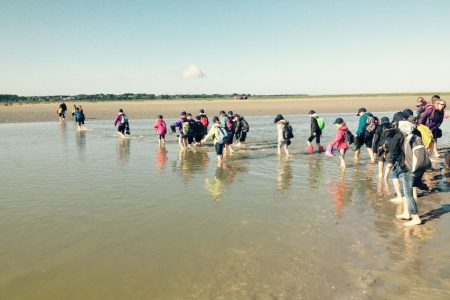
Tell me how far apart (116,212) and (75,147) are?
1258 centimetres

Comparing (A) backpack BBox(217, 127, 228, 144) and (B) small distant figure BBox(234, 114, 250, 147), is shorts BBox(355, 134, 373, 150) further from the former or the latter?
(B) small distant figure BBox(234, 114, 250, 147)

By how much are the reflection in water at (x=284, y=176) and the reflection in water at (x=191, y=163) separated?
2.79 metres

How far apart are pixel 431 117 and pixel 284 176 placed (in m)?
5.97

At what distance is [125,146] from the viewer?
2030 centimetres

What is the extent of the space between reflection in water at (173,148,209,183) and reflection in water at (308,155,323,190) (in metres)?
3.78

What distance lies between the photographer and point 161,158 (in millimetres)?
16406

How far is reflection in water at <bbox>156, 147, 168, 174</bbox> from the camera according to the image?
14.0 metres

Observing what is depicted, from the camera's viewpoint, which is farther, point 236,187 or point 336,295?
point 236,187

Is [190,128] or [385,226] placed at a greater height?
[190,128]

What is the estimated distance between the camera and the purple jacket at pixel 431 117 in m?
13.5

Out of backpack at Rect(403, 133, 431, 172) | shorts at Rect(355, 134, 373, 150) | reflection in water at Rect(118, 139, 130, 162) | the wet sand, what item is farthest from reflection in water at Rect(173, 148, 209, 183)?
the wet sand

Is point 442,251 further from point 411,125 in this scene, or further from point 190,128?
point 190,128

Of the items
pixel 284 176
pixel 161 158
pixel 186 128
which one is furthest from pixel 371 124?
pixel 186 128

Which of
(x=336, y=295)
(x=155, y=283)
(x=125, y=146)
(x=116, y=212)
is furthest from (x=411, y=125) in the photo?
(x=125, y=146)
